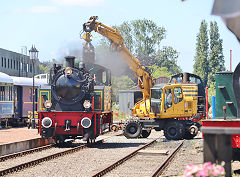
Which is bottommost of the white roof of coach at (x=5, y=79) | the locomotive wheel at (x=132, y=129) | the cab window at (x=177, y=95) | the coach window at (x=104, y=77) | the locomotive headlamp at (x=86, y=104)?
the locomotive wheel at (x=132, y=129)

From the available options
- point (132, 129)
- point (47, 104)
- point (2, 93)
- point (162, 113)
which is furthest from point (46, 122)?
point (2, 93)

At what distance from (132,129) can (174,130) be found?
6.08 ft

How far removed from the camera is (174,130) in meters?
20.2

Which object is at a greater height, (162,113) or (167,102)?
(167,102)

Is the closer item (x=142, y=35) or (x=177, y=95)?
(x=177, y=95)

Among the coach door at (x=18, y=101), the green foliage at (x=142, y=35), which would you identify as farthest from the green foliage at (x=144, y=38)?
the coach door at (x=18, y=101)

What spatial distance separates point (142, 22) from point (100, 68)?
6447 centimetres

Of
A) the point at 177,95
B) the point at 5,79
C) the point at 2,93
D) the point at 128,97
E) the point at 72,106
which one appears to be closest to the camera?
the point at 72,106

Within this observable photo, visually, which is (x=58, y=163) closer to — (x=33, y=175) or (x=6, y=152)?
(x=33, y=175)

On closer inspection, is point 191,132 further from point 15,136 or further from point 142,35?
point 142,35

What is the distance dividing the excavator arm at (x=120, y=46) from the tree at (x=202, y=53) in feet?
186

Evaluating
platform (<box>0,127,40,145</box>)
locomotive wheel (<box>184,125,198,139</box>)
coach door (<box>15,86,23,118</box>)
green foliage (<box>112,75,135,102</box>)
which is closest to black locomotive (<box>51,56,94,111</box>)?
platform (<box>0,127,40,145</box>)

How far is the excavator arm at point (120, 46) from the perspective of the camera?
807 inches

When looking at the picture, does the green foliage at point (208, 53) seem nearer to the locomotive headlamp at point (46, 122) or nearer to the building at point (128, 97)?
the building at point (128, 97)
